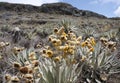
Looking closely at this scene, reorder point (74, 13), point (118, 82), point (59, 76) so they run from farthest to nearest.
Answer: point (74, 13) → point (118, 82) → point (59, 76)

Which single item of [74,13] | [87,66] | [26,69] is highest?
[26,69]

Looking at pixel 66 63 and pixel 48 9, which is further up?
pixel 66 63

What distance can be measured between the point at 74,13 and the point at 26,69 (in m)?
46.9

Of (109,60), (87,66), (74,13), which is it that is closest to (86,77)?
(87,66)

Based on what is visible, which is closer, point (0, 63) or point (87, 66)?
point (87, 66)

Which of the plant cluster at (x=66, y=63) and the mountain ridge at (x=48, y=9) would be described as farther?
the mountain ridge at (x=48, y=9)

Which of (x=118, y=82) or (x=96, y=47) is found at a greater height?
(x=96, y=47)

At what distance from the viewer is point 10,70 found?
527cm

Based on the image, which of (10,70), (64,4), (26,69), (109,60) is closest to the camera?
(26,69)

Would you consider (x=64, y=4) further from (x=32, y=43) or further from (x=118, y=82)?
(x=118, y=82)

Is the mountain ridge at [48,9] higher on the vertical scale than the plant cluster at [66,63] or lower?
lower

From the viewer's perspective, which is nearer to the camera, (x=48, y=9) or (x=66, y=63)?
(x=66, y=63)

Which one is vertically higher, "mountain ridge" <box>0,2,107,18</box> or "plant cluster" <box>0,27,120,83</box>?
"plant cluster" <box>0,27,120,83</box>

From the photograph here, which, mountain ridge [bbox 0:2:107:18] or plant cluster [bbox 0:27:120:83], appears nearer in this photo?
plant cluster [bbox 0:27:120:83]
